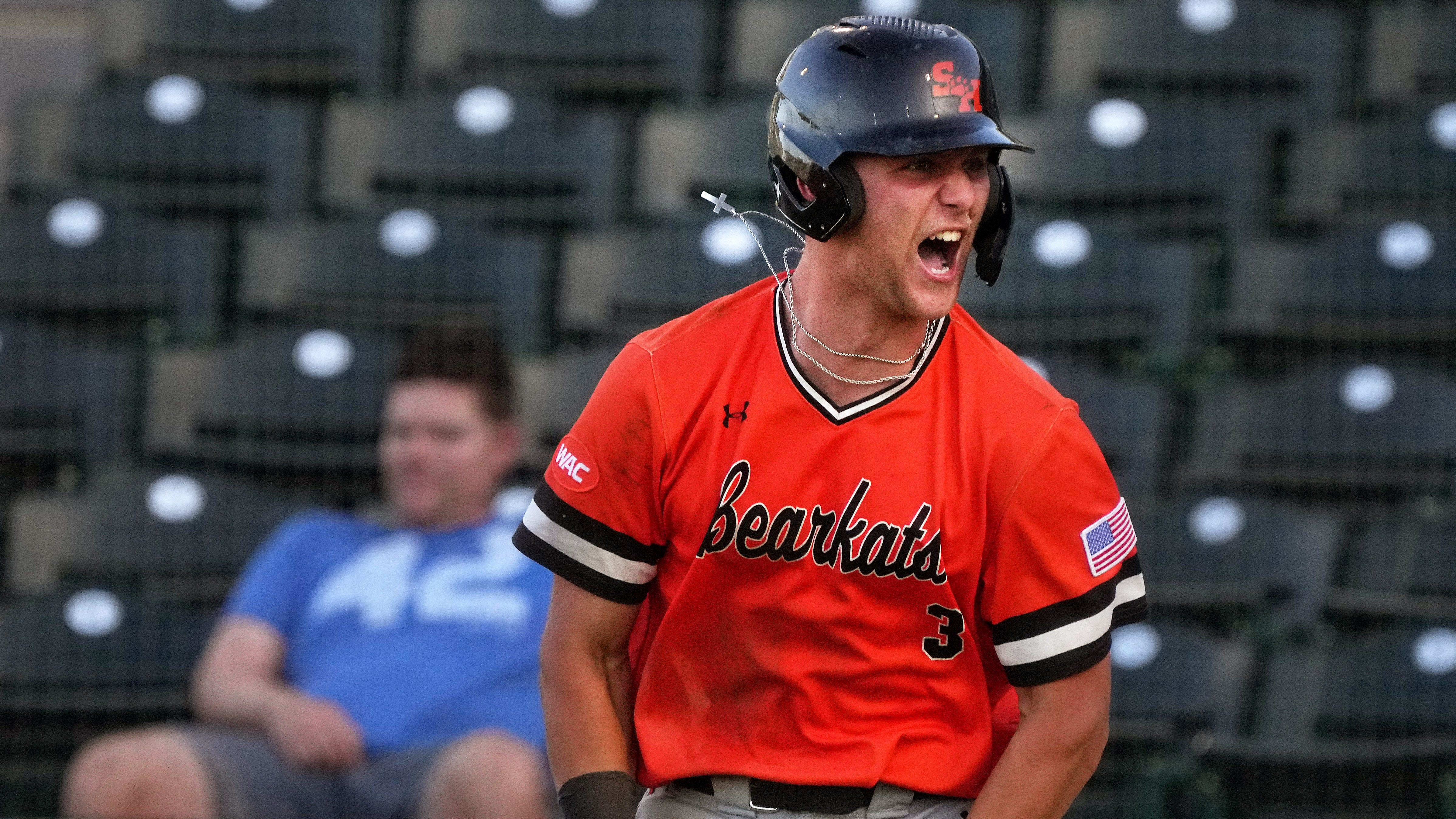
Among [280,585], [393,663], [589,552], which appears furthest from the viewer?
[280,585]

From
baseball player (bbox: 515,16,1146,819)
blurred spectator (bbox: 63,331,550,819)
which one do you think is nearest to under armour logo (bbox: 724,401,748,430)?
baseball player (bbox: 515,16,1146,819)

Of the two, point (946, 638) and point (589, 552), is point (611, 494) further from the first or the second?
point (946, 638)

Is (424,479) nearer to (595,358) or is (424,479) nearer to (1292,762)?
(595,358)

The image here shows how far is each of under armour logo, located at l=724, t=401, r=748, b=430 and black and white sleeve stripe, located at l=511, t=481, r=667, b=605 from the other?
0.16m

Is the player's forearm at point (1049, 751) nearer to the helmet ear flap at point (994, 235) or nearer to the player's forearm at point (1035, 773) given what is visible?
the player's forearm at point (1035, 773)

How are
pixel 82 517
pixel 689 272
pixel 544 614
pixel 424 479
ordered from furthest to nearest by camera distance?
pixel 689 272, pixel 82 517, pixel 424 479, pixel 544 614

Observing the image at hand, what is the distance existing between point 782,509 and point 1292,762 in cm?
202

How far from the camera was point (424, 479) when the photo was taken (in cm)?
316

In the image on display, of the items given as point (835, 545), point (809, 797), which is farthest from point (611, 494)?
point (809, 797)

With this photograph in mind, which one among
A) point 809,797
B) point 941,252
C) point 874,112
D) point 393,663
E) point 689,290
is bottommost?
point 809,797

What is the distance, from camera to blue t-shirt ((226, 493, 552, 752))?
9.56 feet

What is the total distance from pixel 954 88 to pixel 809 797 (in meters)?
0.72

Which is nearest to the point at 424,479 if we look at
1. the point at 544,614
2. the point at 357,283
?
the point at 544,614

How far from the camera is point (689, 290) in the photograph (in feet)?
12.6
